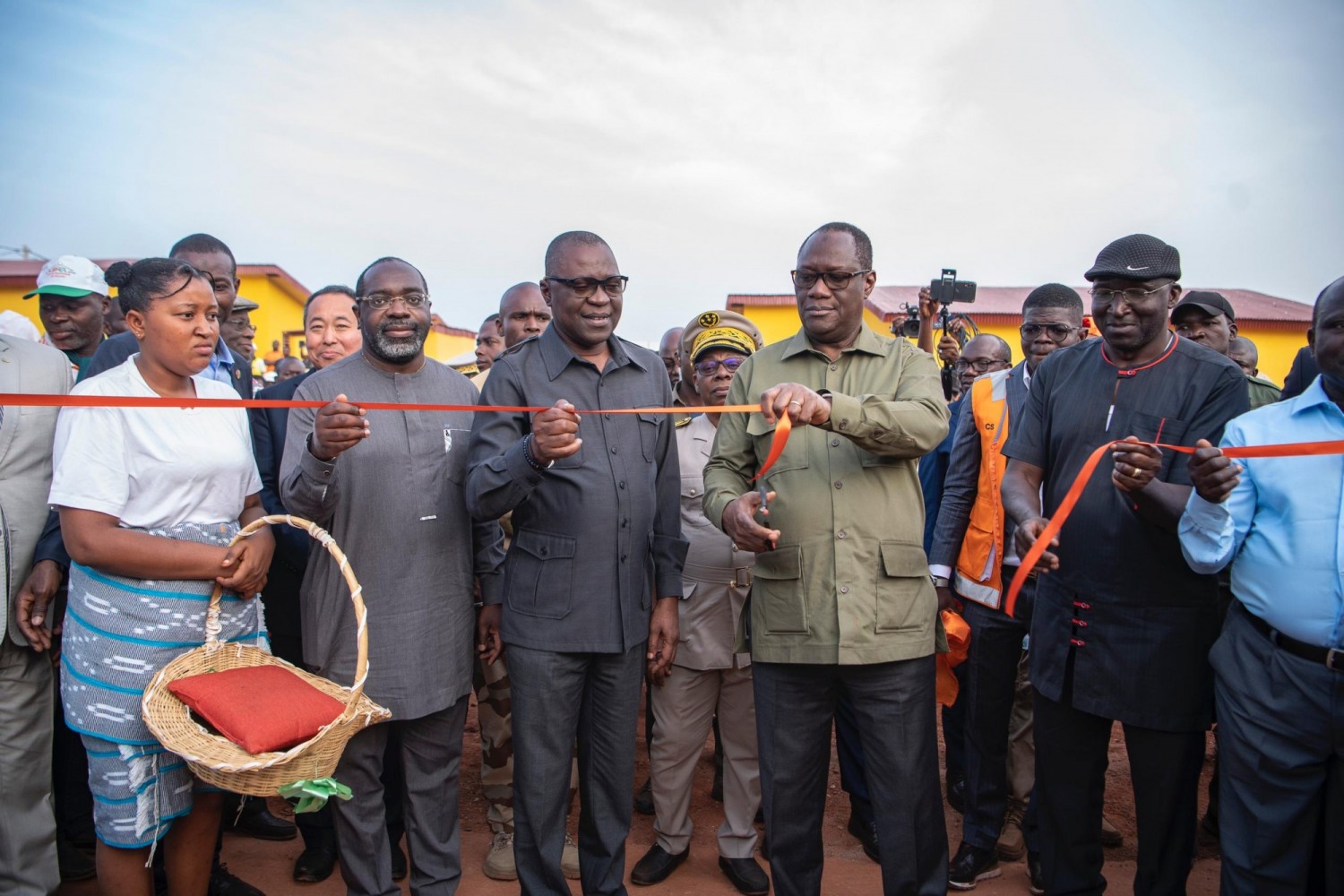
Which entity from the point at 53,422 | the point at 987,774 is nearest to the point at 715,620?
the point at 987,774

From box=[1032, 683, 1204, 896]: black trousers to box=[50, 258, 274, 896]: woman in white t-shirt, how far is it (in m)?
3.20

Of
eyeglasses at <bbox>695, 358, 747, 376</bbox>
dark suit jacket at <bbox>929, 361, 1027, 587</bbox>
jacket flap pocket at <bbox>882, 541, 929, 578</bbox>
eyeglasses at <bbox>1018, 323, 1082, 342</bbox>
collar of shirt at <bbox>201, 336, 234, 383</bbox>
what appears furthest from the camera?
eyeglasses at <bbox>1018, 323, 1082, 342</bbox>

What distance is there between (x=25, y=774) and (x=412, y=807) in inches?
61.2

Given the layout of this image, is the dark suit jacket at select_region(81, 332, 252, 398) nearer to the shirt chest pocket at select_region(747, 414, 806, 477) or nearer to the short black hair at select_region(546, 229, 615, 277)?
the short black hair at select_region(546, 229, 615, 277)

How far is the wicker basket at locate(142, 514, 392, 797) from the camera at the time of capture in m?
2.53

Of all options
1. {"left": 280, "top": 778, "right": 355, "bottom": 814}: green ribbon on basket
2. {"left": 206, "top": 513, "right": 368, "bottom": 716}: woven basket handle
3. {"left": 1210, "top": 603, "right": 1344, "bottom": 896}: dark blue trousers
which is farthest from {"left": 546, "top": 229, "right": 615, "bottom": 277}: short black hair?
{"left": 1210, "top": 603, "right": 1344, "bottom": 896}: dark blue trousers

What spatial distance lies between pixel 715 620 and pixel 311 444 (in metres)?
2.12

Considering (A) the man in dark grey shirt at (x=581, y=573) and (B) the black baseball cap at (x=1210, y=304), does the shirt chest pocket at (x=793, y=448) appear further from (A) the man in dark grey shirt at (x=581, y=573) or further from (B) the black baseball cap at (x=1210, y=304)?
(B) the black baseball cap at (x=1210, y=304)

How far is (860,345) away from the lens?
11.0 ft

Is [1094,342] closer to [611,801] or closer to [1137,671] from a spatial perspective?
[1137,671]

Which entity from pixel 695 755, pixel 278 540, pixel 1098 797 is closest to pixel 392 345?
pixel 278 540

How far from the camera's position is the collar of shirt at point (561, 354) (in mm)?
3516

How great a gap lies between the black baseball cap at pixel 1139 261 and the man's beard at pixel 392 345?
2.61 meters

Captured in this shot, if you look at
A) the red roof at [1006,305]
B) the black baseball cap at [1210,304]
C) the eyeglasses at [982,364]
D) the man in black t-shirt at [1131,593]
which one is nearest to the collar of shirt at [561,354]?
the man in black t-shirt at [1131,593]
